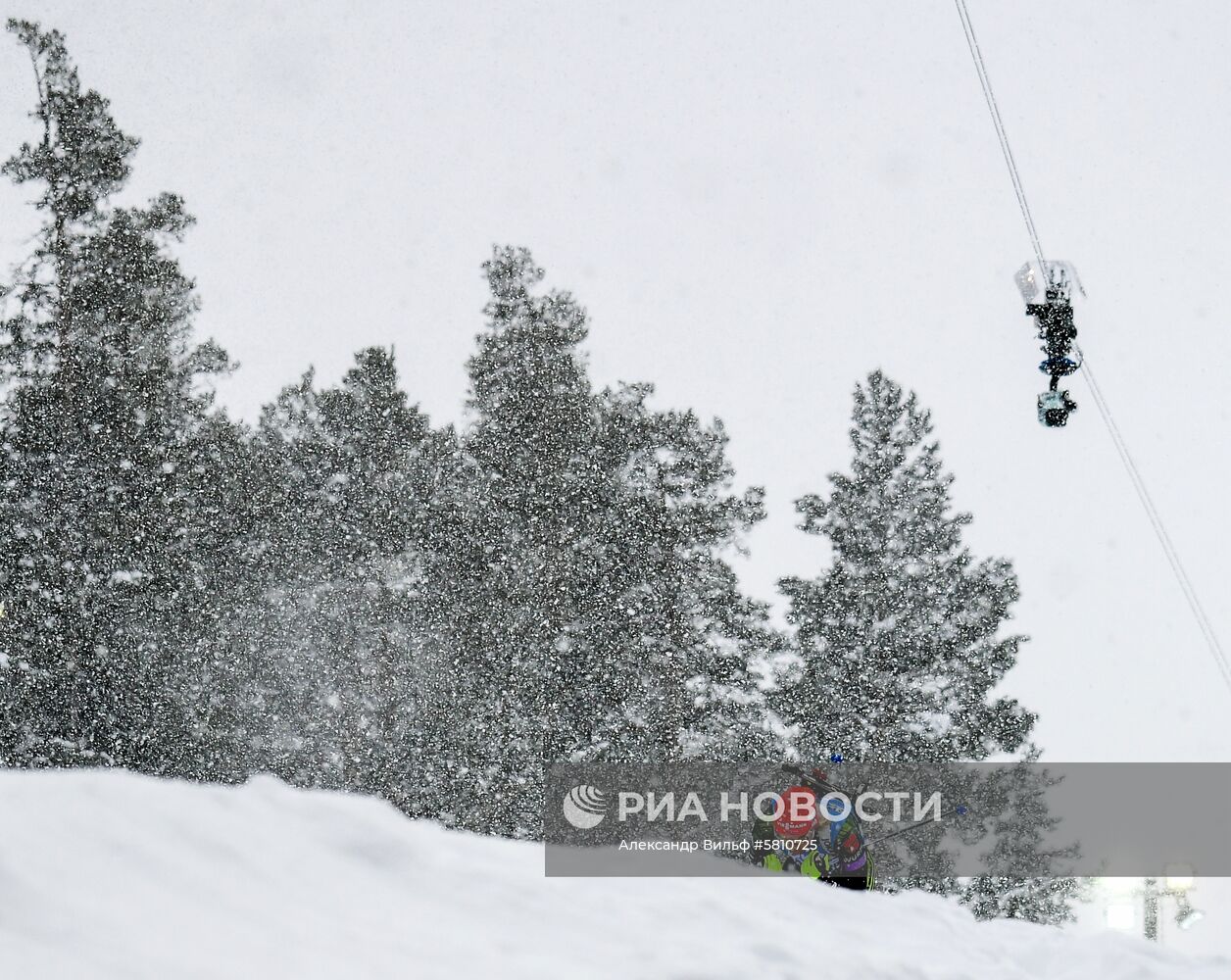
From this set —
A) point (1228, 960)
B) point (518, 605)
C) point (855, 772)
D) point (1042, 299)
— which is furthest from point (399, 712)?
point (1228, 960)

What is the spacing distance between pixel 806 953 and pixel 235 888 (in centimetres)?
270

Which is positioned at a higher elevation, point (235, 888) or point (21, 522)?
point (21, 522)

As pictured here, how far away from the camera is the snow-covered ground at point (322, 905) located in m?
2.81

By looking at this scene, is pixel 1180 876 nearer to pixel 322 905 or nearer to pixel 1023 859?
pixel 1023 859

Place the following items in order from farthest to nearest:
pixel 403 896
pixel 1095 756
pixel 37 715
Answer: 1. pixel 1095 756
2. pixel 37 715
3. pixel 403 896

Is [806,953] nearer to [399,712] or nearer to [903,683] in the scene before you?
[399,712]

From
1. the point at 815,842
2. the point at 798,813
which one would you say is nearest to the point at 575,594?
the point at 798,813

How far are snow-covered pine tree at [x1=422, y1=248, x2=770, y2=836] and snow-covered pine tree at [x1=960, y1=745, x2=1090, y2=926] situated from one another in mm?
7276

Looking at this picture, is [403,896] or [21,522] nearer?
[403,896]

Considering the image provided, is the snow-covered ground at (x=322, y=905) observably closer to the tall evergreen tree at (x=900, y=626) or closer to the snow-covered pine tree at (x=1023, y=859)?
the tall evergreen tree at (x=900, y=626)

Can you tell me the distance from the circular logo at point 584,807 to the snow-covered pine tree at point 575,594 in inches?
23.5

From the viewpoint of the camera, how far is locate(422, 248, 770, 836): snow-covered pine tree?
657 inches

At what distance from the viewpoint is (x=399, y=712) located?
56.4 feet

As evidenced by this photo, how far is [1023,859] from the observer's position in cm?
2341
